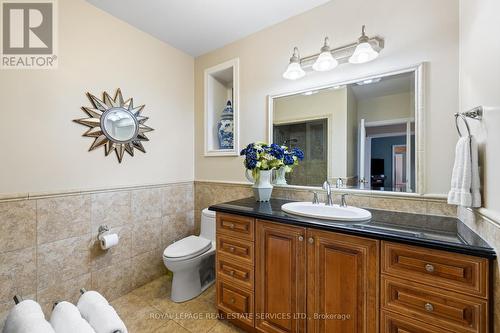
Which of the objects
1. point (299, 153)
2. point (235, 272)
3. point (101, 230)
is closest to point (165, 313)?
point (235, 272)

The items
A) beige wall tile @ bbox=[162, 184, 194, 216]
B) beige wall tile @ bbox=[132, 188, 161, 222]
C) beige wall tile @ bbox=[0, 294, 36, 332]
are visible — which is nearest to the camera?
beige wall tile @ bbox=[0, 294, 36, 332]

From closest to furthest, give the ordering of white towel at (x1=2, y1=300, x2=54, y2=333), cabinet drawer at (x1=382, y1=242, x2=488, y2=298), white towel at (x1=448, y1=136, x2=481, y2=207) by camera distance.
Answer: white towel at (x1=2, y1=300, x2=54, y2=333) → cabinet drawer at (x1=382, y1=242, x2=488, y2=298) → white towel at (x1=448, y1=136, x2=481, y2=207)

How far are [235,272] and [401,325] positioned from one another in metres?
0.99

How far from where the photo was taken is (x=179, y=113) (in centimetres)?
252

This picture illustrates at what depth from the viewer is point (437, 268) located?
941 mm

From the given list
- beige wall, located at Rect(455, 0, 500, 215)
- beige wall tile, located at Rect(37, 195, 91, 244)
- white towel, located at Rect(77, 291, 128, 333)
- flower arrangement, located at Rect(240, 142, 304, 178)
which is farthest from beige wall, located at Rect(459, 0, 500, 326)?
beige wall tile, located at Rect(37, 195, 91, 244)

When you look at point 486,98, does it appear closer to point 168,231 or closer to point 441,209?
point 441,209

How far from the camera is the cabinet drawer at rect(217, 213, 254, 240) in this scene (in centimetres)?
149

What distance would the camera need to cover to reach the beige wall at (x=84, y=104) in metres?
1.49

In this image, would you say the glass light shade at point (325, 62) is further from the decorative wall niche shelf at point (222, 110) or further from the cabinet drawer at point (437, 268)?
the cabinet drawer at point (437, 268)

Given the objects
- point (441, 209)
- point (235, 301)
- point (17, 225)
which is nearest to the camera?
point (441, 209)

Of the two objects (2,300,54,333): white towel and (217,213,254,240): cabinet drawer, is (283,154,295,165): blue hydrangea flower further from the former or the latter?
(2,300,54,333): white towel

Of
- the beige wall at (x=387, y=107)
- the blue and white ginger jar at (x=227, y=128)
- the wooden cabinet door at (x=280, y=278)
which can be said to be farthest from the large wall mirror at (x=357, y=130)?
the wooden cabinet door at (x=280, y=278)

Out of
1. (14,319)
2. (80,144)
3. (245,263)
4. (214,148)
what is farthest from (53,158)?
(245,263)
